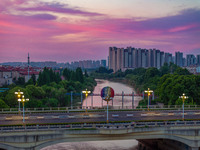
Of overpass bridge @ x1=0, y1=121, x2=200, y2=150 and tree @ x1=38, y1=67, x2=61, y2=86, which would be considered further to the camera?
tree @ x1=38, y1=67, x2=61, y2=86

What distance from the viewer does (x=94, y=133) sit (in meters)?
30.4

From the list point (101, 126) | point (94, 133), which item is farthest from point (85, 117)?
point (94, 133)

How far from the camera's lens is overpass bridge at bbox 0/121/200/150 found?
28812mm

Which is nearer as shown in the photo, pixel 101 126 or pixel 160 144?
pixel 101 126

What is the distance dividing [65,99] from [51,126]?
4410 centimetres

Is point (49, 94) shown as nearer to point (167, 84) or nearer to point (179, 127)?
point (167, 84)

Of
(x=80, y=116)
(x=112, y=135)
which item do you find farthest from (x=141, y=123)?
(x=80, y=116)

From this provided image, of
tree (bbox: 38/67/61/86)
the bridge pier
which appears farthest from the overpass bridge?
tree (bbox: 38/67/61/86)

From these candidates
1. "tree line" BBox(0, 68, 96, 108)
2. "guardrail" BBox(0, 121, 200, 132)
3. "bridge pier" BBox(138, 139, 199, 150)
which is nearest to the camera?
"guardrail" BBox(0, 121, 200, 132)

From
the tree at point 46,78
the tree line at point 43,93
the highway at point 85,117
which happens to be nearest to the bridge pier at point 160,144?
the highway at point 85,117

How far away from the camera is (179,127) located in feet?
105

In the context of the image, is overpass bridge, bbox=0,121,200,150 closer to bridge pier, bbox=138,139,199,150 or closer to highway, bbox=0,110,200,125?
bridge pier, bbox=138,139,199,150

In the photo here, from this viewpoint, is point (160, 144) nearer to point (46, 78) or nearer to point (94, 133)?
point (94, 133)

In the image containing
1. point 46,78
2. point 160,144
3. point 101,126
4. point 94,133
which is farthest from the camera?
point 46,78
